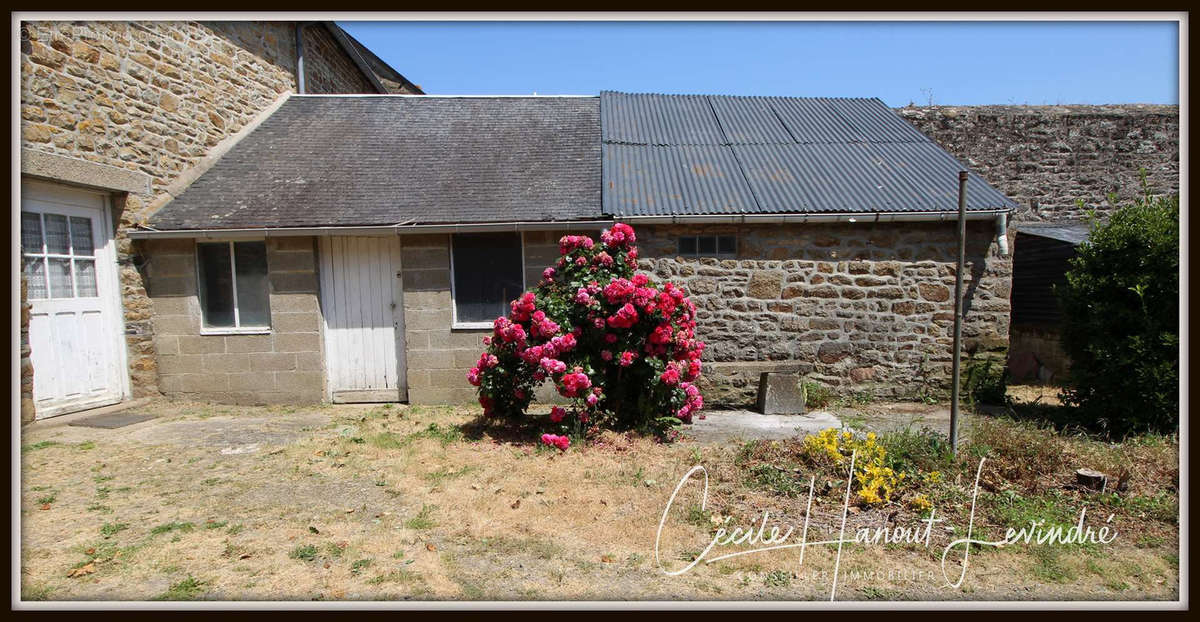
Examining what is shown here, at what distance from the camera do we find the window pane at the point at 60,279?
6320 mm

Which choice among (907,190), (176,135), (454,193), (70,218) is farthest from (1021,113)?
(70,218)

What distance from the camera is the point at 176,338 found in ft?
24.5

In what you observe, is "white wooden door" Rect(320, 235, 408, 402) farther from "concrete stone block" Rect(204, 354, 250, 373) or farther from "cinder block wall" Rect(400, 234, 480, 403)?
"concrete stone block" Rect(204, 354, 250, 373)

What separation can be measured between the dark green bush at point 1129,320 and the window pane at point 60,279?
11285 millimetres

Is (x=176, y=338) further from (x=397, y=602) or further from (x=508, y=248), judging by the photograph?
(x=397, y=602)

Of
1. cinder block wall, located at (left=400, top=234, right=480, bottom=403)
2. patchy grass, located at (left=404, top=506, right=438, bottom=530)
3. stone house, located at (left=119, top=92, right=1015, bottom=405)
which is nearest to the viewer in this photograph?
patchy grass, located at (left=404, top=506, right=438, bottom=530)

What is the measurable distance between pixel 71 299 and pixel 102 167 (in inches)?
60.9

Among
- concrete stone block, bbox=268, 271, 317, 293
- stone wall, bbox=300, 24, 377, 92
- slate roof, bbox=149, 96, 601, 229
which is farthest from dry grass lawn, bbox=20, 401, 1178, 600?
stone wall, bbox=300, 24, 377, 92

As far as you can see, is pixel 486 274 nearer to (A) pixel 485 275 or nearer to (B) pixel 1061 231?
(A) pixel 485 275

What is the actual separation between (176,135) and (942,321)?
34.2ft

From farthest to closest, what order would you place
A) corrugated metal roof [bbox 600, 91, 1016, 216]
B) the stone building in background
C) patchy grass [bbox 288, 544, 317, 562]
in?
the stone building in background, corrugated metal roof [bbox 600, 91, 1016, 216], patchy grass [bbox 288, 544, 317, 562]

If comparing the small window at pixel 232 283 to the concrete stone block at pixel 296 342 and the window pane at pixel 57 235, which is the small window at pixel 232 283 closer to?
the concrete stone block at pixel 296 342

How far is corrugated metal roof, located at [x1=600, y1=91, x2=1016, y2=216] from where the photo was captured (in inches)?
289

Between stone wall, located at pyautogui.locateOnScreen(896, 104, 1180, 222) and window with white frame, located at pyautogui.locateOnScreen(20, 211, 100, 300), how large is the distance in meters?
14.2
